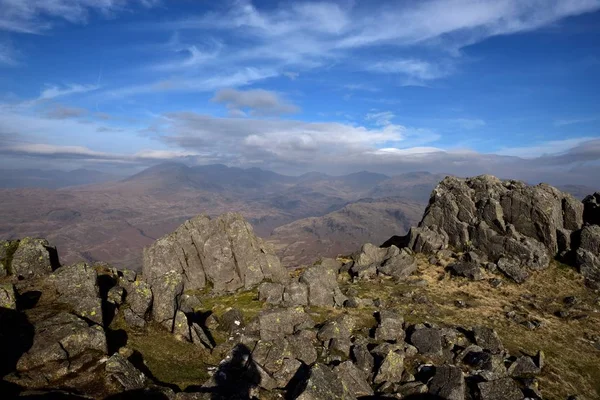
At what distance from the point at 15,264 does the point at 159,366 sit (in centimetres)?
1880

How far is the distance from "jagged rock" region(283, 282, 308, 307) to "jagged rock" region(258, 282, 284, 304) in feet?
2.11

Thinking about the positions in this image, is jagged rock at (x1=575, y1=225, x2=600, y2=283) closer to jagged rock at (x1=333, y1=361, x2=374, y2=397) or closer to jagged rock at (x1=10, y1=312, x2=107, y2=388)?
jagged rock at (x1=333, y1=361, x2=374, y2=397)

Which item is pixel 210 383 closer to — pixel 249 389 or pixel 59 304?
pixel 249 389

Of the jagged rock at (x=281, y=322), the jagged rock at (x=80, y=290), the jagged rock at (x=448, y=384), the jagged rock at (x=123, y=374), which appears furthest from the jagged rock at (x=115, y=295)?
the jagged rock at (x=448, y=384)

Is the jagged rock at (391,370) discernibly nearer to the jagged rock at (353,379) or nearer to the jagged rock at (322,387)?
the jagged rock at (353,379)

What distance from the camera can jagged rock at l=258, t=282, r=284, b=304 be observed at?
41.8 metres

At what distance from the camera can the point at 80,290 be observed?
88.3ft

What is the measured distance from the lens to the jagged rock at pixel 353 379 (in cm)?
2365

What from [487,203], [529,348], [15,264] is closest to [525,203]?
[487,203]

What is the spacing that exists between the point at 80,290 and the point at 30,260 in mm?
9206

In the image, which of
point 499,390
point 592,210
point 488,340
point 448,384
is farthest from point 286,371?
point 592,210

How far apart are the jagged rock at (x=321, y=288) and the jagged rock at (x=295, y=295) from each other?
620 millimetres

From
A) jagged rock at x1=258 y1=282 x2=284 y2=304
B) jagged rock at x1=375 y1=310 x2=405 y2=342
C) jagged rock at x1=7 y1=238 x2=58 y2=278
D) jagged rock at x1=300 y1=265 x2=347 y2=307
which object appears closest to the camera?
jagged rock at x1=7 y1=238 x2=58 y2=278

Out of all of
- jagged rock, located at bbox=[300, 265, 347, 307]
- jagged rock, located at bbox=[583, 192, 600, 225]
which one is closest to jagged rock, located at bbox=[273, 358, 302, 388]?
jagged rock, located at bbox=[300, 265, 347, 307]
